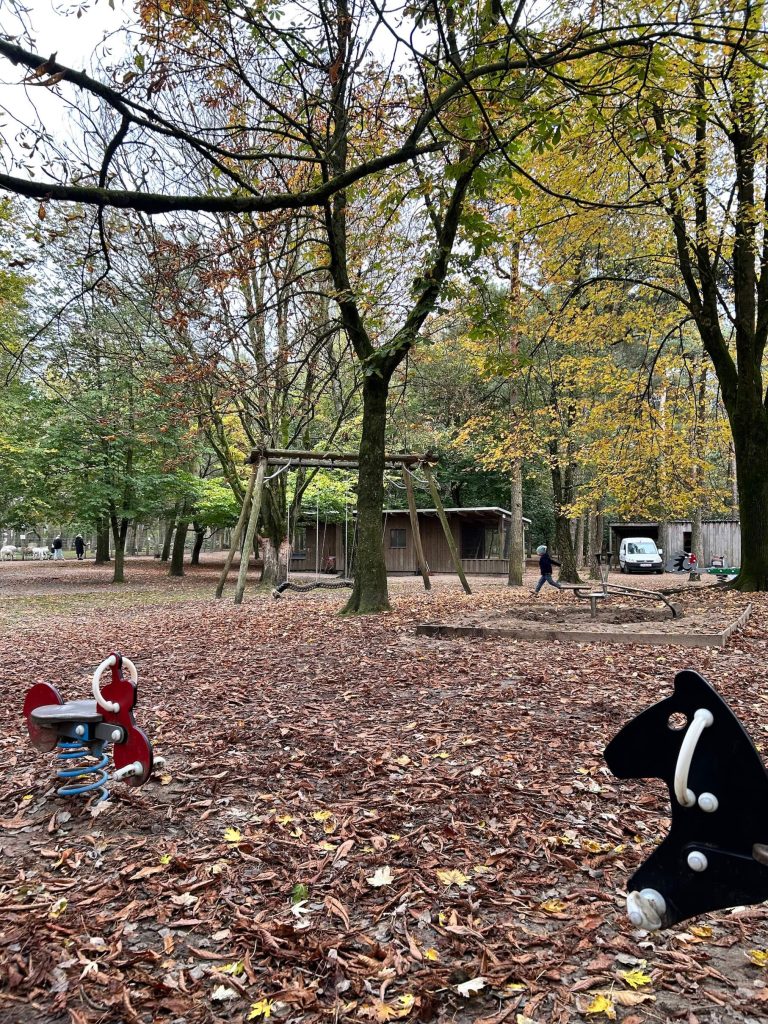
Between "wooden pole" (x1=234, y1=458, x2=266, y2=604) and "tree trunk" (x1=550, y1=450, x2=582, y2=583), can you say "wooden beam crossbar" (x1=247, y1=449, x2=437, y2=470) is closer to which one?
"wooden pole" (x1=234, y1=458, x2=266, y2=604)

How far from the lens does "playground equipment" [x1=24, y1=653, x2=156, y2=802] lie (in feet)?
10.1

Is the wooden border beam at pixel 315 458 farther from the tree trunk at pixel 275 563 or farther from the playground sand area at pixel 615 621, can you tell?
the playground sand area at pixel 615 621

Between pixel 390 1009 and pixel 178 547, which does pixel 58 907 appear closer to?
pixel 390 1009

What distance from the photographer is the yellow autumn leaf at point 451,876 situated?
8.16 ft

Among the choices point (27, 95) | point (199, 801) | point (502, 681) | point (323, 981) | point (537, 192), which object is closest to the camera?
point (323, 981)

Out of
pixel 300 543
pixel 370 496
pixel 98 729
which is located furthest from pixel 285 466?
pixel 300 543

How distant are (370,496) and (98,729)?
7349 millimetres

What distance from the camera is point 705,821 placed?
131 centimetres

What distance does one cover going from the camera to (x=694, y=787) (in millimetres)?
1326

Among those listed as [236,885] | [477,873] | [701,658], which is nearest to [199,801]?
[236,885]

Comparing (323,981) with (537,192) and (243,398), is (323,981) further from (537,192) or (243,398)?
(243,398)

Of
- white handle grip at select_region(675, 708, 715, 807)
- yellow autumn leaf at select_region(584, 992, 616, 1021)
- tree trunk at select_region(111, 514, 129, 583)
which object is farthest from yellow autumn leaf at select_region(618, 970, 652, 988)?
tree trunk at select_region(111, 514, 129, 583)

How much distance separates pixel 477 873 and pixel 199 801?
1.58 m

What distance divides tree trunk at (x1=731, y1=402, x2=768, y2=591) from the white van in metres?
18.1
